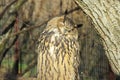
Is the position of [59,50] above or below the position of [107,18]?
below

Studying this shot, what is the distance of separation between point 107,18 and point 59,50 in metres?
0.50

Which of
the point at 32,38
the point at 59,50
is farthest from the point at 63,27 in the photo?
the point at 32,38

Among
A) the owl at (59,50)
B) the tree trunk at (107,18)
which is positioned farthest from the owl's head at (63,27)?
the tree trunk at (107,18)

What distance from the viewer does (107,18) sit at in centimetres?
215

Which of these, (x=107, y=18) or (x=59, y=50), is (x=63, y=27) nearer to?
(x=59, y=50)

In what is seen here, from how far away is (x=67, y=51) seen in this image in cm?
251

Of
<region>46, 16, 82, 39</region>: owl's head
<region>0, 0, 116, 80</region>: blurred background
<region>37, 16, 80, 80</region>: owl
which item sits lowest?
<region>37, 16, 80, 80</region>: owl

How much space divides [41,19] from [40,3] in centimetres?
29

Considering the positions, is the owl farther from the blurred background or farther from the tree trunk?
the blurred background

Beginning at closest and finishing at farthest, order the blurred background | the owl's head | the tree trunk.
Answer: the tree trunk → the owl's head → the blurred background

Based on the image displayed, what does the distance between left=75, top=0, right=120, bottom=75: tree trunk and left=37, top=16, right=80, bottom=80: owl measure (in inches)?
12.4

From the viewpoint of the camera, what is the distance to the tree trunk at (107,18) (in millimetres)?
2105

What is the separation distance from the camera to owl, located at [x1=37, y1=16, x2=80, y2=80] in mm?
2467

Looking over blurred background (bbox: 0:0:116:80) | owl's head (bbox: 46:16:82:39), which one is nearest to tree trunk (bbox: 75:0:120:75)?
owl's head (bbox: 46:16:82:39)
